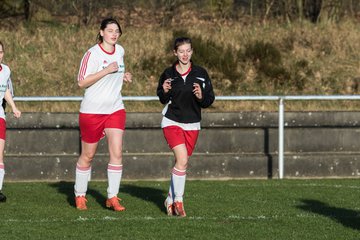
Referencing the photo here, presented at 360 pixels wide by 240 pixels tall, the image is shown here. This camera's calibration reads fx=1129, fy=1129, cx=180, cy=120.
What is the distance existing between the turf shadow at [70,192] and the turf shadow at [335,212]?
2278 mm

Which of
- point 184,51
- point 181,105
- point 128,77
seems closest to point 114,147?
point 128,77

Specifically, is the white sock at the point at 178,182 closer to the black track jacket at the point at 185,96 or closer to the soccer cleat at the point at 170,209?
the soccer cleat at the point at 170,209

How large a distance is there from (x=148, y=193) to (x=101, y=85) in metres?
2.62

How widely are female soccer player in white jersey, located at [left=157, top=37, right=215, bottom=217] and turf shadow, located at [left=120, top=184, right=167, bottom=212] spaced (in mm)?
821

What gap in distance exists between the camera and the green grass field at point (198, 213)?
1016 cm

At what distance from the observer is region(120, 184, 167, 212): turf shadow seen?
12820 millimetres

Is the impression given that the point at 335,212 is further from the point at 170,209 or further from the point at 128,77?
the point at 128,77

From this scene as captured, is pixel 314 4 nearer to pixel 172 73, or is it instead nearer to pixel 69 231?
pixel 172 73

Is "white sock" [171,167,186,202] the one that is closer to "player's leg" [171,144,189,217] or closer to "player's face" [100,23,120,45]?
"player's leg" [171,144,189,217]

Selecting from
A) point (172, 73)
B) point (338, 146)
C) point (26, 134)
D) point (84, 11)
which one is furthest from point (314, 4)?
point (172, 73)

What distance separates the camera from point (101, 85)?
11.6 metres


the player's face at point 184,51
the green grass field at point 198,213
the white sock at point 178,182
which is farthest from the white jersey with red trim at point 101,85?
the green grass field at point 198,213

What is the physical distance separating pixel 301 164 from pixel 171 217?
232 inches

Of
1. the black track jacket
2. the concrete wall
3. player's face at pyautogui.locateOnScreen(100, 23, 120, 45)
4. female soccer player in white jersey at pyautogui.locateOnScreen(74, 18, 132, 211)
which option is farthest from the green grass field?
player's face at pyautogui.locateOnScreen(100, 23, 120, 45)
